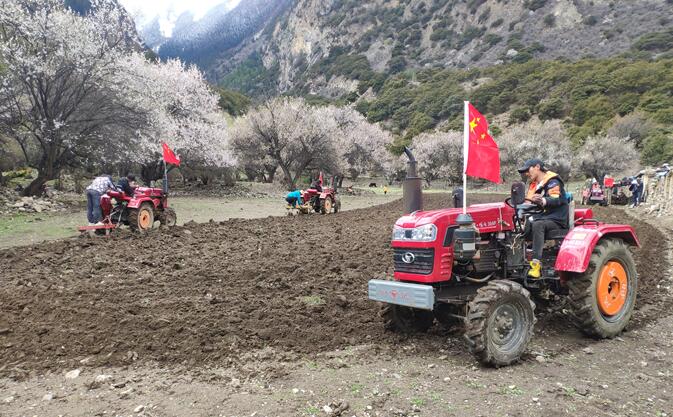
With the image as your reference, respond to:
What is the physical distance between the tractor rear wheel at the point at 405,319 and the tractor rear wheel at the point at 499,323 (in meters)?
0.83

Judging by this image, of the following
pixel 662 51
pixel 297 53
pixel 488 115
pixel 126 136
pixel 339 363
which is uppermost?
pixel 297 53

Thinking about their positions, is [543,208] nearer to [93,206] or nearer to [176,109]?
[93,206]

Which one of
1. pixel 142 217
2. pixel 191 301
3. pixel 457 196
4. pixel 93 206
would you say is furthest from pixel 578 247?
pixel 93 206

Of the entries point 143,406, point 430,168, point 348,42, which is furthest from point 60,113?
point 348,42

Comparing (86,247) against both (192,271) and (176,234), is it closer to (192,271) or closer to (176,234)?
(176,234)

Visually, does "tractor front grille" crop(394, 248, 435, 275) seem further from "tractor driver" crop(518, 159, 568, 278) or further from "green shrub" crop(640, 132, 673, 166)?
"green shrub" crop(640, 132, 673, 166)

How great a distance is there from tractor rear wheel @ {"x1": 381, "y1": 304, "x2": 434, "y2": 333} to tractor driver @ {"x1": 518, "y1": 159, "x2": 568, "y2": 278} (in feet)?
3.69

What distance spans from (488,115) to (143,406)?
71.0 metres

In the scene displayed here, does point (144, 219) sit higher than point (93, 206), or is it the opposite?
point (93, 206)

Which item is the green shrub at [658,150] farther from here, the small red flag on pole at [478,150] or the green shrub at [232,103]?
the green shrub at [232,103]

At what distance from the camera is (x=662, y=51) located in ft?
227

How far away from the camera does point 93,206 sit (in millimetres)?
10828

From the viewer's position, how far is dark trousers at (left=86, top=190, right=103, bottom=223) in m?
10.7

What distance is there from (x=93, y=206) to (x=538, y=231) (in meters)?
9.84
